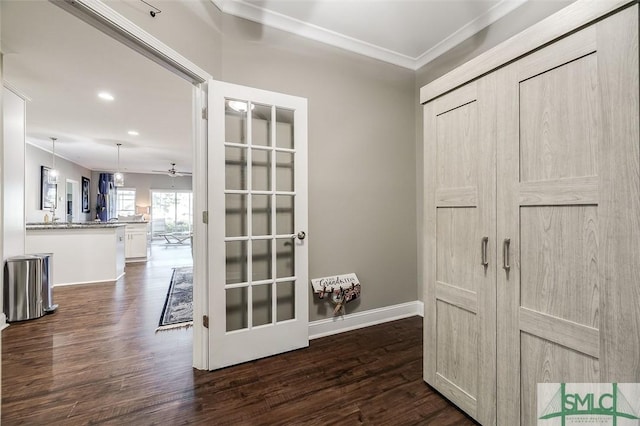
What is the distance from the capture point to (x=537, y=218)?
49.0 inches

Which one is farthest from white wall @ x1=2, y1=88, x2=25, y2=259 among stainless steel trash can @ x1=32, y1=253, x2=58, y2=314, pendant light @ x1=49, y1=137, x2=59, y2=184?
pendant light @ x1=49, y1=137, x2=59, y2=184

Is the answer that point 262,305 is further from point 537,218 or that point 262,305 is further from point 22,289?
point 22,289

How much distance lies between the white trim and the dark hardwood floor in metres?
2.78

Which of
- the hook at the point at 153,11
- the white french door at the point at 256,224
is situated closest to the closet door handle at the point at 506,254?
the white french door at the point at 256,224

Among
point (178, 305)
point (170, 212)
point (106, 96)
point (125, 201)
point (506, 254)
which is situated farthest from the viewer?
point (170, 212)

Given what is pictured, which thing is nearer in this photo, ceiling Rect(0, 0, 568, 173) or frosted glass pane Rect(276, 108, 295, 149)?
ceiling Rect(0, 0, 568, 173)

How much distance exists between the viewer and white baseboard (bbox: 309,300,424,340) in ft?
8.32

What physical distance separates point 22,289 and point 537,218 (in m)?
4.69

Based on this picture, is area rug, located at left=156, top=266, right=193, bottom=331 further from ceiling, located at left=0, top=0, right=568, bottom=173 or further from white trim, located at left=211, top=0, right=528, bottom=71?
white trim, located at left=211, top=0, right=528, bottom=71

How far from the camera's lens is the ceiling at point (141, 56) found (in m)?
2.20

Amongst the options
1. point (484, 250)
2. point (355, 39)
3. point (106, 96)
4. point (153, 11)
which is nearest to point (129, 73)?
point (106, 96)

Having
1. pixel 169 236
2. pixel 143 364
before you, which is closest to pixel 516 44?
pixel 143 364

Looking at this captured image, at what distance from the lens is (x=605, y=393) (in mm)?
1043

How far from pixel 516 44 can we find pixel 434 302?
147cm
